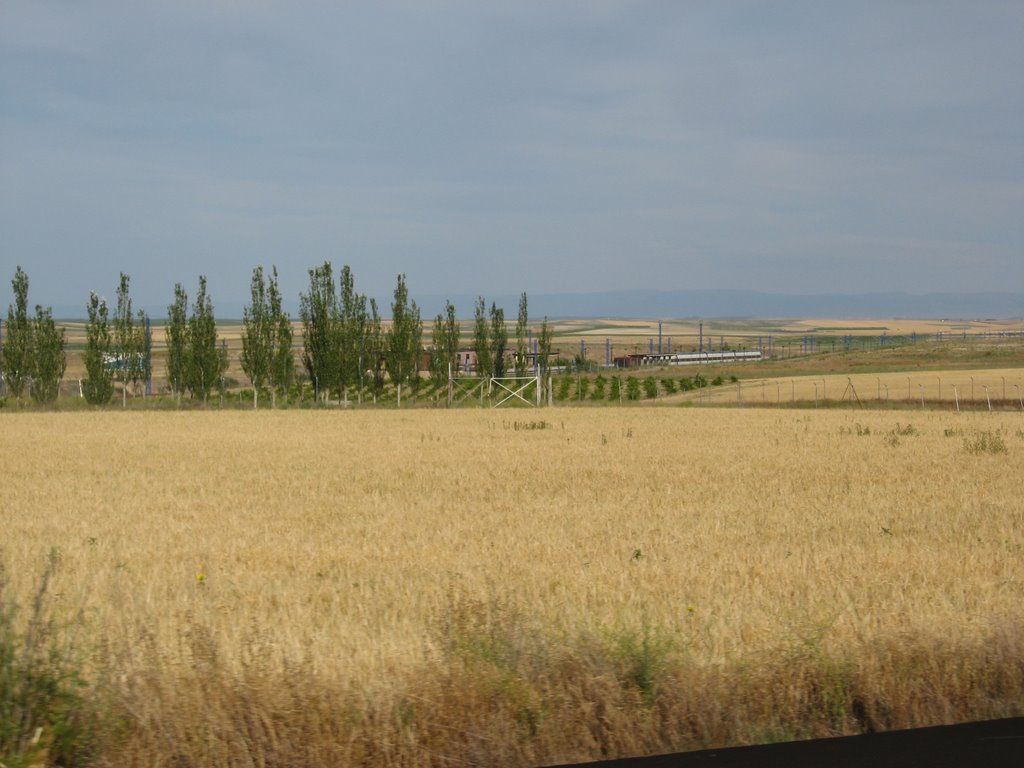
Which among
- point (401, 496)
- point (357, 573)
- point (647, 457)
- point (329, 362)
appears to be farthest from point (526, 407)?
point (357, 573)

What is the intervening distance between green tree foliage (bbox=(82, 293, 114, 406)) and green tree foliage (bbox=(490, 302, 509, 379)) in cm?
2659

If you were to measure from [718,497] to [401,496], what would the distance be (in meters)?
5.43

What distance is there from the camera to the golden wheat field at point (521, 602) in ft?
22.0

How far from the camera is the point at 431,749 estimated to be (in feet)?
21.5

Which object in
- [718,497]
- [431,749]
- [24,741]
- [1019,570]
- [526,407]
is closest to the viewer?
[24,741]

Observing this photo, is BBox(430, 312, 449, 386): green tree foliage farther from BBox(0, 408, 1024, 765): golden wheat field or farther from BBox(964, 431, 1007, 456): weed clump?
BBox(0, 408, 1024, 765): golden wheat field

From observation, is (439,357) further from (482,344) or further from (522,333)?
(522,333)

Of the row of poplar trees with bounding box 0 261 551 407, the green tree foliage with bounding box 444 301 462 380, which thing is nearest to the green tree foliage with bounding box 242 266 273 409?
the row of poplar trees with bounding box 0 261 551 407

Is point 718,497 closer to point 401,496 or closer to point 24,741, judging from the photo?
point 401,496

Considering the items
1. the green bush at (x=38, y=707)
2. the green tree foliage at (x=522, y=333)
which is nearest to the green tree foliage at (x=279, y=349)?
the green tree foliage at (x=522, y=333)

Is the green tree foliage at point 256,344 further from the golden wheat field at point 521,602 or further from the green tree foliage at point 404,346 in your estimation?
the golden wheat field at point 521,602

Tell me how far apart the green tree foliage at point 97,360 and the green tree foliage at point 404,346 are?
15758 millimetres

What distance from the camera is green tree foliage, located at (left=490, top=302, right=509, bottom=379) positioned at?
247 feet

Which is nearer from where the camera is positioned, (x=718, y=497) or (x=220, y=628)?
(x=220, y=628)
